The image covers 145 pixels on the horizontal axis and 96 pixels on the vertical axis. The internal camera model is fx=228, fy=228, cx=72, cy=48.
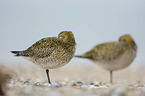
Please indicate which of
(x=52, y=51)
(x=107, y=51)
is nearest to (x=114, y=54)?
(x=107, y=51)

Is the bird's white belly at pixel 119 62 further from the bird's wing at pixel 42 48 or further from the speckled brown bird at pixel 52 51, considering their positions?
the bird's wing at pixel 42 48

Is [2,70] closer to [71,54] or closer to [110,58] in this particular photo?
[71,54]

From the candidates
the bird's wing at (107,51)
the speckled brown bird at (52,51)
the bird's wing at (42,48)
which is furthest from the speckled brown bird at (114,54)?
the bird's wing at (42,48)

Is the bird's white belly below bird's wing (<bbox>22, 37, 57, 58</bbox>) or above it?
below

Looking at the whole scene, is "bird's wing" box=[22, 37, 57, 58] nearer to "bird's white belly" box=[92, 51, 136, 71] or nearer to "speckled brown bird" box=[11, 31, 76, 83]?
"speckled brown bird" box=[11, 31, 76, 83]

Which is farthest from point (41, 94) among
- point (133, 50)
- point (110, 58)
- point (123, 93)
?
point (133, 50)

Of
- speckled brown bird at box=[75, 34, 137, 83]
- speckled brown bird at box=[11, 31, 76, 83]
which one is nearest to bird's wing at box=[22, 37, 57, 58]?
speckled brown bird at box=[11, 31, 76, 83]

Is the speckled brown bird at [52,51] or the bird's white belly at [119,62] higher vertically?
the speckled brown bird at [52,51]
